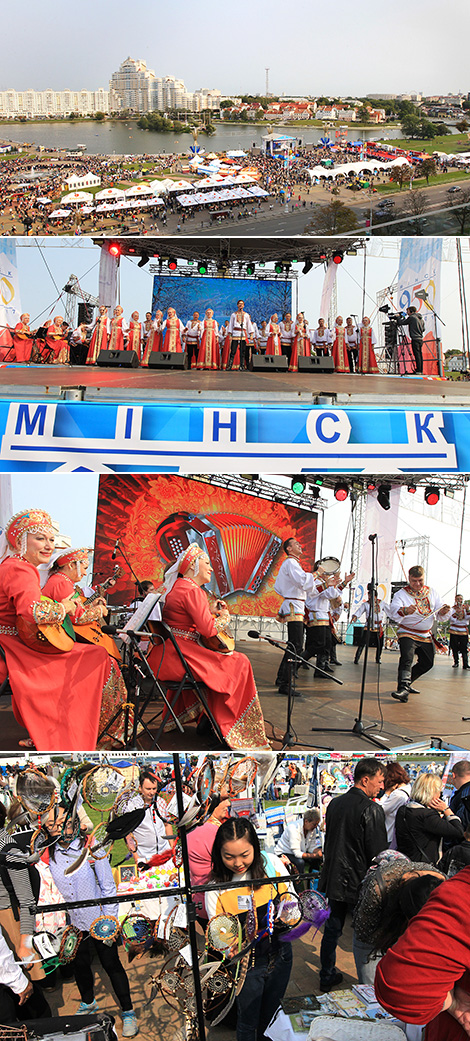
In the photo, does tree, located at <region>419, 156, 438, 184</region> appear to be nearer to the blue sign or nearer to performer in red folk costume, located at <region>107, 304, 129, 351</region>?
performer in red folk costume, located at <region>107, 304, 129, 351</region>

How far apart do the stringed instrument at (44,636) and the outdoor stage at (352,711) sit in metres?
0.80

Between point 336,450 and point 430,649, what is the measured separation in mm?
1708

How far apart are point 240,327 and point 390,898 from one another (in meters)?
9.73

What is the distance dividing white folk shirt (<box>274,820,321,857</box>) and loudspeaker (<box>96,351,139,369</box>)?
6.89 meters

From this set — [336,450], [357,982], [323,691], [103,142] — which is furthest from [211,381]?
[103,142]

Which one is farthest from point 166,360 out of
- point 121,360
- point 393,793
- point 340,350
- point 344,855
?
point 344,855

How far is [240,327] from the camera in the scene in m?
11.2

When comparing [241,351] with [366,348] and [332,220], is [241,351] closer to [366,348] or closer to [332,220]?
[366,348]

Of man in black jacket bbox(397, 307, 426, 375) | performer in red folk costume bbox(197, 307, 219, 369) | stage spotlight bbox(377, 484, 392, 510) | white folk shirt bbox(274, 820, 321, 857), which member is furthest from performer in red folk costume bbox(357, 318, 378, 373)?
white folk shirt bbox(274, 820, 321, 857)

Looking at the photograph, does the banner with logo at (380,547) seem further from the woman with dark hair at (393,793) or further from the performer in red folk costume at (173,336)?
the performer in red folk costume at (173,336)

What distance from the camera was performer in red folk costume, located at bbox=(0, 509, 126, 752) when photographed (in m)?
3.72

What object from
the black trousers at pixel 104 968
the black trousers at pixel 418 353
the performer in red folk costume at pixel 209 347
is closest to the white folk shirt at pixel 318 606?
the black trousers at pixel 104 968

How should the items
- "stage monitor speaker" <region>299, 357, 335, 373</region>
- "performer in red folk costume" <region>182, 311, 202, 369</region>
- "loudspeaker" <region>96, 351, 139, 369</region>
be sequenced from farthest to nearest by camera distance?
"performer in red folk costume" <region>182, 311, 202, 369</region> < "stage monitor speaker" <region>299, 357, 335, 373</region> < "loudspeaker" <region>96, 351, 139, 369</region>

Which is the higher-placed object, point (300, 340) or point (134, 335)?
point (300, 340)
